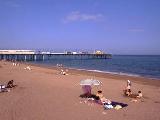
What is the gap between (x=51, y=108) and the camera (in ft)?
30.1

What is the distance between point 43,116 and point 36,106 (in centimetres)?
133

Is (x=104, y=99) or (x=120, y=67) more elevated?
(x=104, y=99)

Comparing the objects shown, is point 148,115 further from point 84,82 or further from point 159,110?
point 84,82

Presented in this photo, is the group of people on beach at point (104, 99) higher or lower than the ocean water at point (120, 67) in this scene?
higher

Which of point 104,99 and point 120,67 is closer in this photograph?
point 104,99

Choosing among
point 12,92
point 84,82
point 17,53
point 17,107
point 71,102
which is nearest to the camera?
point 17,107

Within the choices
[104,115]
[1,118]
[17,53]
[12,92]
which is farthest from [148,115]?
[17,53]

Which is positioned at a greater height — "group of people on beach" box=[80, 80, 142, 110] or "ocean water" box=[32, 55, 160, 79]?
"group of people on beach" box=[80, 80, 142, 110]

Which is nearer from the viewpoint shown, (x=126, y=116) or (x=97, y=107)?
(x=126, y=116)

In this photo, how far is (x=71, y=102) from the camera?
10.2m

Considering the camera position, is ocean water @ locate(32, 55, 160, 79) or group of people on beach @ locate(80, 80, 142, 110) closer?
group of people on beach @ locate(80, 80, 142, 110)

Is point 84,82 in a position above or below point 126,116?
above

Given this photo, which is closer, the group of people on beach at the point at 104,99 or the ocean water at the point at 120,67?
the group of people on beach at the point at 104,99

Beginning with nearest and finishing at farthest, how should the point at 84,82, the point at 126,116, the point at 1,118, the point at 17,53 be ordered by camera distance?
the point at 1,118 < the point at 126,116 < the point at 84,82 < the point at 17,53
